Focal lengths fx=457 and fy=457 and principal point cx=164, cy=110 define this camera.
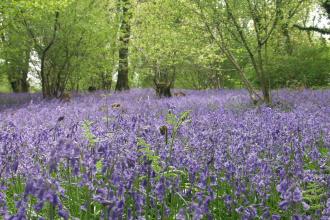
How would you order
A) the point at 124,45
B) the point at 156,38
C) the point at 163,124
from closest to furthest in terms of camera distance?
the point at 163,124 < the point at 156,38 < the point at 124,45

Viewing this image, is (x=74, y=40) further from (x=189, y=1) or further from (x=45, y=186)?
(x=45, y=186)

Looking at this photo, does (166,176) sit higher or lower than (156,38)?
lower

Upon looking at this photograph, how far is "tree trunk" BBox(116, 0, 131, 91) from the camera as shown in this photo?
22.9m

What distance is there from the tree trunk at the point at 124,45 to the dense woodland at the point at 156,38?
6 cm

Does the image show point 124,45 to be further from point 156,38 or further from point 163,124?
point 163,124

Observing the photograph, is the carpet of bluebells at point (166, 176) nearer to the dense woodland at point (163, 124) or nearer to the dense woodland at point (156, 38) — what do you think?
the dense woodland at point (163, 124)

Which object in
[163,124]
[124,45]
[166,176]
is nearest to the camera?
[166,176]

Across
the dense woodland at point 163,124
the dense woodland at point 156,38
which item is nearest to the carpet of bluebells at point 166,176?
the dense woodland at point 163,124

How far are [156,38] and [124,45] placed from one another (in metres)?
4.43

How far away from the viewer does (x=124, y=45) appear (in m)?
23.7

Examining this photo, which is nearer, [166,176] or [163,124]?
[166,176]

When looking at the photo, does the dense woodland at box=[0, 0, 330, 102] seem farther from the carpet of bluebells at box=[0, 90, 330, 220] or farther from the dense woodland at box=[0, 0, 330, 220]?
the carpet of bluebells at box=[0, 90, 330, 220]

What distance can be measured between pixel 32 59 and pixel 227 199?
694 inches

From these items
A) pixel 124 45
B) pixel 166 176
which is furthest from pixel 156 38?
pixel 166 176
